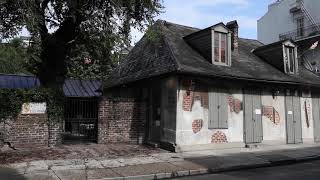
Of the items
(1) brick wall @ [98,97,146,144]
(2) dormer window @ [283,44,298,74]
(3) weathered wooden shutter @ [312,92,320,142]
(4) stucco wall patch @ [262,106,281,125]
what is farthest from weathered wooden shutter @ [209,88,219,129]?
(3) weathered wooden shutter @ [312,92,320,142]

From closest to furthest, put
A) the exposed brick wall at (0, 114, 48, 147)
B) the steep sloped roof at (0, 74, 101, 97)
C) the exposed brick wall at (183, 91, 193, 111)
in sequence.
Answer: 1. the exposed brick wall at (0, 114, 48, 147)
2. the exposed brick wall at (183, 91, 193, 111)
3. the steep sloped roof at (0, 74, 101, 97)

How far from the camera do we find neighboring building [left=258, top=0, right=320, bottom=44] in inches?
1640

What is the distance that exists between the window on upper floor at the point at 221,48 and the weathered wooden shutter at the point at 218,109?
1667mm

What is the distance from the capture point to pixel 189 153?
663 inches

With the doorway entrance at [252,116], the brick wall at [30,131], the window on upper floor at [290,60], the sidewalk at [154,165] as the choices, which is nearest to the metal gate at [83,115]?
the brick wall at [30,131]

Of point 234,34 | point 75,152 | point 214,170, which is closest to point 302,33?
point 234,34

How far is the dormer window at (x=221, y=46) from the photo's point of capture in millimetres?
19516

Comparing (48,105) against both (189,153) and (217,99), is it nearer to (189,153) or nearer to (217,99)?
(189,153)

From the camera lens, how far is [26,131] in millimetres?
16250

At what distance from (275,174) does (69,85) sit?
650 inches

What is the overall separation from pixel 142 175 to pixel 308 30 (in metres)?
34.2

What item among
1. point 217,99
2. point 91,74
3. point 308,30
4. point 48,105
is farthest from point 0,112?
point 308,30

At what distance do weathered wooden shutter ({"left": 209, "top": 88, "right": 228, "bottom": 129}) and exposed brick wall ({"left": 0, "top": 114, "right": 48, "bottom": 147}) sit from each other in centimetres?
683

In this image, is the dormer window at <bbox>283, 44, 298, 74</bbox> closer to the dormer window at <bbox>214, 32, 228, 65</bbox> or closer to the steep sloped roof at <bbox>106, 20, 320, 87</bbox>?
the steep sloped roof at <bbox>106, 20, 320, 87</bbox>
